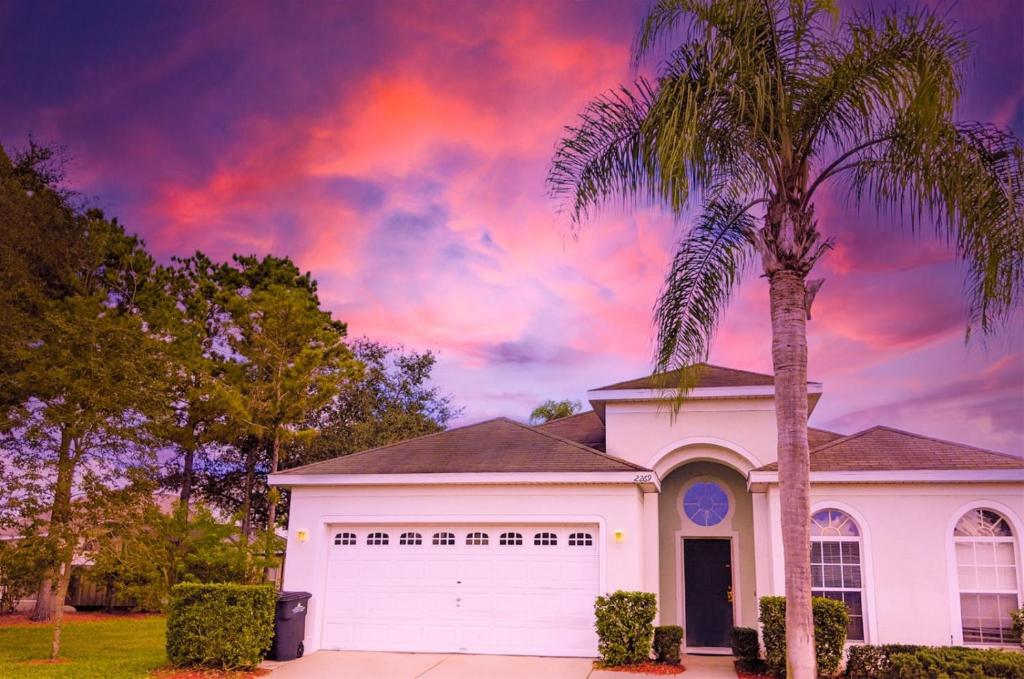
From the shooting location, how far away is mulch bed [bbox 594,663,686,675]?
492 inches

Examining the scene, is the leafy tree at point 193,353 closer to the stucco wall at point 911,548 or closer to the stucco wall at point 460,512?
the stucco wall at point 460,512

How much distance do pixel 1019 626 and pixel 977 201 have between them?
7.80 meters

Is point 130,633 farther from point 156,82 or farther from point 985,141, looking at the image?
point 985,141

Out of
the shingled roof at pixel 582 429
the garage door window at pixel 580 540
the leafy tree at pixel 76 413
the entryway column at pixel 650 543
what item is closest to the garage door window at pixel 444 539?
the garage door window at pixel 580 540

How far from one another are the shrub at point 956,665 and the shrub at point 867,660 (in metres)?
1.63

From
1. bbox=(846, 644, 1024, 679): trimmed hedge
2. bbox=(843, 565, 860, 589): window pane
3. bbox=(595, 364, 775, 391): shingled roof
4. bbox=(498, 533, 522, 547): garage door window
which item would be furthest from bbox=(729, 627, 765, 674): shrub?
bbox=(595, 364, 775, 391): shingled roof

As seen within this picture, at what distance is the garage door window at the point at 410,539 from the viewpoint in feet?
49.3

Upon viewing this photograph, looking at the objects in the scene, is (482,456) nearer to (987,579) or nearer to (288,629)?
(288,629)

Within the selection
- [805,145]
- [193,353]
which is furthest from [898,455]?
[193,353]

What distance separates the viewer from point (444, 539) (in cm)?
1493

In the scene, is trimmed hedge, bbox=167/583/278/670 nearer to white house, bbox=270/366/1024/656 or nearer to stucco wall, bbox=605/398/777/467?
white house, bbox=270/366/1024/656

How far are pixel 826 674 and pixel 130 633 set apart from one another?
636 inches

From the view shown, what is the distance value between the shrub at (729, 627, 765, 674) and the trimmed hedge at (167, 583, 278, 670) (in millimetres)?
7875

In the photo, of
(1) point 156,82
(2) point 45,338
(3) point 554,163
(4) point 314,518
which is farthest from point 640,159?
(2) point 45,338
